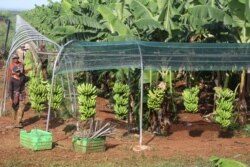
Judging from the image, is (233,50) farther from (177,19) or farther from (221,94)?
(177,19)

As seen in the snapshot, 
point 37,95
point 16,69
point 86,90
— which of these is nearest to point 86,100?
point 86,90

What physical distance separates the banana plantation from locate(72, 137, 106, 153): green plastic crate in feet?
0.20

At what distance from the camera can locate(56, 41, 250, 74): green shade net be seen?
11500 mm

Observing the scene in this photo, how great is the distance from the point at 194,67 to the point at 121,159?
9.82ft

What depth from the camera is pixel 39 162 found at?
1009cm

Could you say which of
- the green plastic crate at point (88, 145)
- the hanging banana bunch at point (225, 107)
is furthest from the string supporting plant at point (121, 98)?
the hanging banana bunch at point (225, 107)

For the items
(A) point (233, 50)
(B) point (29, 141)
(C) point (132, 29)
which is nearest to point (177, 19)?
(C) point (132, 29)

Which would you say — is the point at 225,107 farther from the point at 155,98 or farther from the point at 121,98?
the point at 121,98

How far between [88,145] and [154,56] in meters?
2.46

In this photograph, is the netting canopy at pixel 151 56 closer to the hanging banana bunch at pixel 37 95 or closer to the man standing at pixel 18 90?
the hanging banana bunch at pixel 37 95

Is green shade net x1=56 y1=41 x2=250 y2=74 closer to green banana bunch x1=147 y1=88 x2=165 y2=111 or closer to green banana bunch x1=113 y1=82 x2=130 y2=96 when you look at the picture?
green banana bunch x1=113 y1=82 x2=130 y2=96

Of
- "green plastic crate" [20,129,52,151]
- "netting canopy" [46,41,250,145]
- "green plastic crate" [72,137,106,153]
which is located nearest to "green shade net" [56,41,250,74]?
"netting canopy" [46,41,250,145]

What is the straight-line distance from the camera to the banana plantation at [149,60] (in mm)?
11586

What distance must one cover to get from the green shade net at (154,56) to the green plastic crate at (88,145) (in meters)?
1.78
